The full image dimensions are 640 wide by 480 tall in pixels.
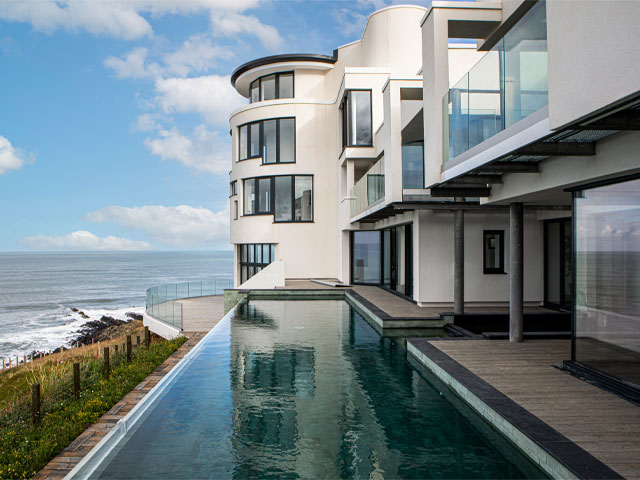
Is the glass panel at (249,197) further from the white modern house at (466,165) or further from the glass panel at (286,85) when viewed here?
the glass panel at (286,85)

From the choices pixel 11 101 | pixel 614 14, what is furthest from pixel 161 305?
pixel 11 101

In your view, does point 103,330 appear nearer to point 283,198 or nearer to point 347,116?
point 283,198

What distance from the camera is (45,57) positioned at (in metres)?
52.7

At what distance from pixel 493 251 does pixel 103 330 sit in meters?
26.1

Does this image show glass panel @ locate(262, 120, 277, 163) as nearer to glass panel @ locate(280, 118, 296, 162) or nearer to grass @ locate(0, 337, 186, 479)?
glass panel @ locate(280, 118, 296, 162)

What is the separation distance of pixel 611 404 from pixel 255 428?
4077mm

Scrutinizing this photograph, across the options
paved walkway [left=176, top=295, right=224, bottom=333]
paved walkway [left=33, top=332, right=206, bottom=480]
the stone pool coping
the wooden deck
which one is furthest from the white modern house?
paved walkway [left=33, top=332, right=206, bottom=480]

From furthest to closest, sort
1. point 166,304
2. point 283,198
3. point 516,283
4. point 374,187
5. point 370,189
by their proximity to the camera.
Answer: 1. point 283,198
2. point 166,304
3. point 370,189
4. point 374,187
5. point 516,283

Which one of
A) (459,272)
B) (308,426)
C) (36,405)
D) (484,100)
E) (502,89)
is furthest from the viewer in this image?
(459,272)

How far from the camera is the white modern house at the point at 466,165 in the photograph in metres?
5.09

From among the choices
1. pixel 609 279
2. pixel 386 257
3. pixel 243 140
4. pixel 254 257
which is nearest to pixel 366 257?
pixel 386 257

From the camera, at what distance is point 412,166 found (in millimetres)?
12883

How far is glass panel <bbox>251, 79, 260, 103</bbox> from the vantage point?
2718 cm

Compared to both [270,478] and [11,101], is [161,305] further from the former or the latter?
[11,101]
